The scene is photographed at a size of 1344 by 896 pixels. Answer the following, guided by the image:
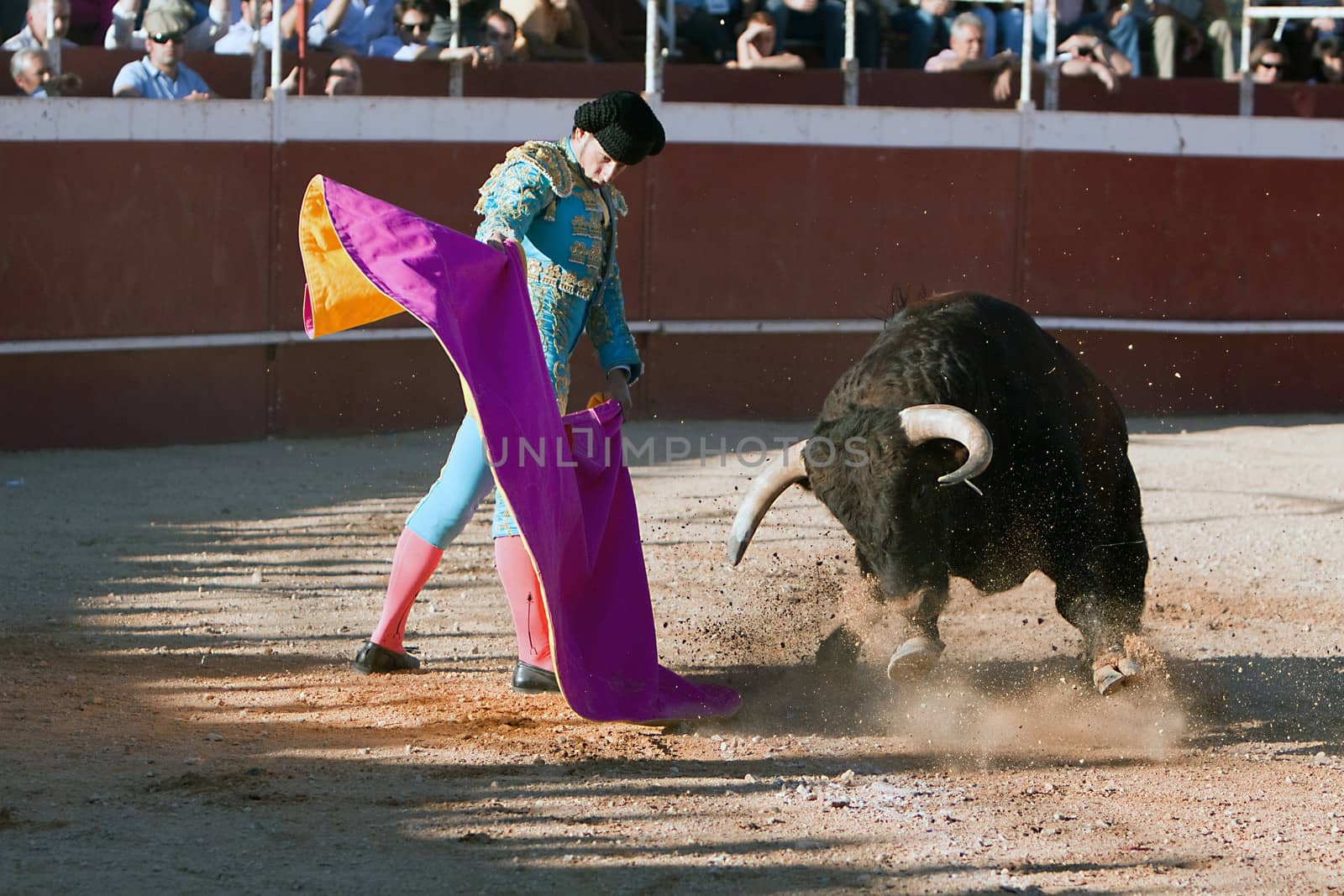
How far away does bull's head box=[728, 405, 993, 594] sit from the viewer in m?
3.50

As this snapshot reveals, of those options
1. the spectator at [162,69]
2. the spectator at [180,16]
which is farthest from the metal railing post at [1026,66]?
the spectator at [162,69]

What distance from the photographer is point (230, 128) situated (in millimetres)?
7027

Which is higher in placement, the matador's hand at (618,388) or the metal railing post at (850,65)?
the metal railing post at (850,65)

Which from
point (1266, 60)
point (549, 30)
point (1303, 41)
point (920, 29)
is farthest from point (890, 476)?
point (1303, 41)

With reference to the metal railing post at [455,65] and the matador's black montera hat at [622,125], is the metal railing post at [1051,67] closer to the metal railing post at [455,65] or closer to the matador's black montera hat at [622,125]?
the metal railing post at [455,65]

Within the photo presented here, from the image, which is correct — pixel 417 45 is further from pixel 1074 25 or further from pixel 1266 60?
pixel 1266 60

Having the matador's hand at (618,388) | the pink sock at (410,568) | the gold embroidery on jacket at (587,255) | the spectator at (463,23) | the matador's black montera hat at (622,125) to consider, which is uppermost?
the spectator at (463,23)

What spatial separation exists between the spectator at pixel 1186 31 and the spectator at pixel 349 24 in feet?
12.6

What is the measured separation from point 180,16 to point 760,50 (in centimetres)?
273

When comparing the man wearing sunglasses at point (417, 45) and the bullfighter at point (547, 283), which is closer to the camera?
the bullfighter at point (547, 283)

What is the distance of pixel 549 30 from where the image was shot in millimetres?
8148

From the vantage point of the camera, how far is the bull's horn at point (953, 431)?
347 centimetres

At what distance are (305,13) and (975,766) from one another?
523cm

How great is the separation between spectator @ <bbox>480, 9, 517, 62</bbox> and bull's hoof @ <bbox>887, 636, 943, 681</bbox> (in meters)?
5.03
